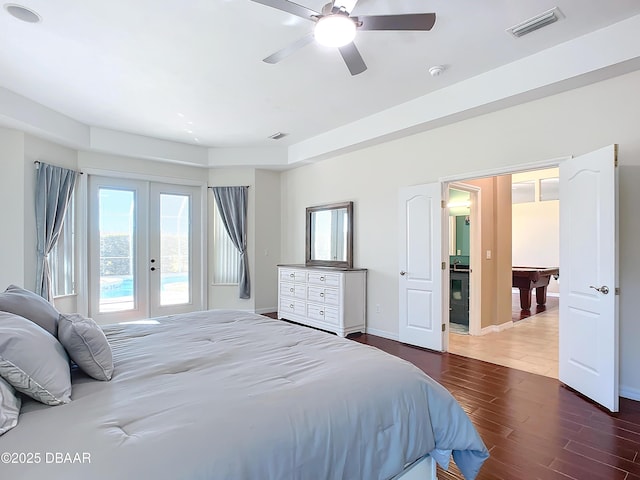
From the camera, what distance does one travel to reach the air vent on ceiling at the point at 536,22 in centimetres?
248

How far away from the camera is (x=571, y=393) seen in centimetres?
295

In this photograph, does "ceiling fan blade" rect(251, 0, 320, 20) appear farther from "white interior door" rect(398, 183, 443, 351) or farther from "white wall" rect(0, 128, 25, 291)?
"white wall" rect(0, 128, 25, 291)

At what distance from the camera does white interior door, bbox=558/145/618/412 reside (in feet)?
8.61

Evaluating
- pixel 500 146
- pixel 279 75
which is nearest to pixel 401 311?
pixel 500 146

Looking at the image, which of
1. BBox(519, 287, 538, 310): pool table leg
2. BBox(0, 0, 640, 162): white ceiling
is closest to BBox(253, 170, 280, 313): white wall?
BBox(0, 0, 640, 162): white ceiling

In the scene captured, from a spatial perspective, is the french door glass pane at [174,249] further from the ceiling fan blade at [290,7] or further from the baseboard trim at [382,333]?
the ceiling fan blade at [290,7]

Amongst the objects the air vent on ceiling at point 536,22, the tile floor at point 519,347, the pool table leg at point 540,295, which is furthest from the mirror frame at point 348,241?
the pool table leg at point 540,295

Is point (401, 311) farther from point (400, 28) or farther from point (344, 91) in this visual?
point (400, 28)

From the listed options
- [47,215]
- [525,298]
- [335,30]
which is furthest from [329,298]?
[525,298]

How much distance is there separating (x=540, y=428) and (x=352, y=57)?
9.58 feet

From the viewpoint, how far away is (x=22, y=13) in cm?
248

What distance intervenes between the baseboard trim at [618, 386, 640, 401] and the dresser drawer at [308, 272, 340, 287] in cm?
301

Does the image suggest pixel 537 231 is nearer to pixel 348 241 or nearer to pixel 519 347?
pixel 519 347

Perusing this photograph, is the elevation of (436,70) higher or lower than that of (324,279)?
higher
